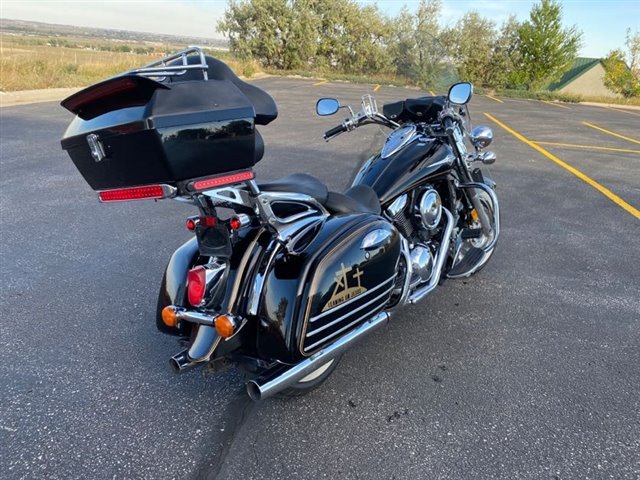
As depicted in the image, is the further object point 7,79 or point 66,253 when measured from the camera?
point 7,79

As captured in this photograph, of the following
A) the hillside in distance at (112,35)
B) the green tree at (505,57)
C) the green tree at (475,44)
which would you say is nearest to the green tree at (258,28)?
the hillside in distance at (112,35)

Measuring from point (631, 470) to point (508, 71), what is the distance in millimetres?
29103

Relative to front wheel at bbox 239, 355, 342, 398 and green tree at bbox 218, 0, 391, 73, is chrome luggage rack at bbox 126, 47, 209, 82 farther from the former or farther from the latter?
green tree at bbox 218, 0, 391, 73

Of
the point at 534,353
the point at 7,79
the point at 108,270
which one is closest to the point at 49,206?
the point at 108,270

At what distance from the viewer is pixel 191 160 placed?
143 centimetres

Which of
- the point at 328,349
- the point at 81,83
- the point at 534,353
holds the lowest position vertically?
the point at 81,83

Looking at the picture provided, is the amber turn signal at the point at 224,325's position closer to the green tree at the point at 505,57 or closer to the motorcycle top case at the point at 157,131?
the motorcycle top case at the point at 157,131

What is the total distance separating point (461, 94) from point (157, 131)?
7.15ft

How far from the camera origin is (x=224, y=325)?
172 cm

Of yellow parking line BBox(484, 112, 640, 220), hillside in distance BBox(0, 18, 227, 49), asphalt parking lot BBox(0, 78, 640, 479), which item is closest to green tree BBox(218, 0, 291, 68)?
hillside in distance BBox(0, 18, 227, 49)

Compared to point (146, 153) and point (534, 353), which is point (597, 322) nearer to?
point (534, 353)

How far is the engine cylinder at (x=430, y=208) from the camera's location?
9.21 ft

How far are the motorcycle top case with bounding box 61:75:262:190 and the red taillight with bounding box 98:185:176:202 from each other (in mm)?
19

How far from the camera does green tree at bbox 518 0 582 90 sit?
83.6 ft
